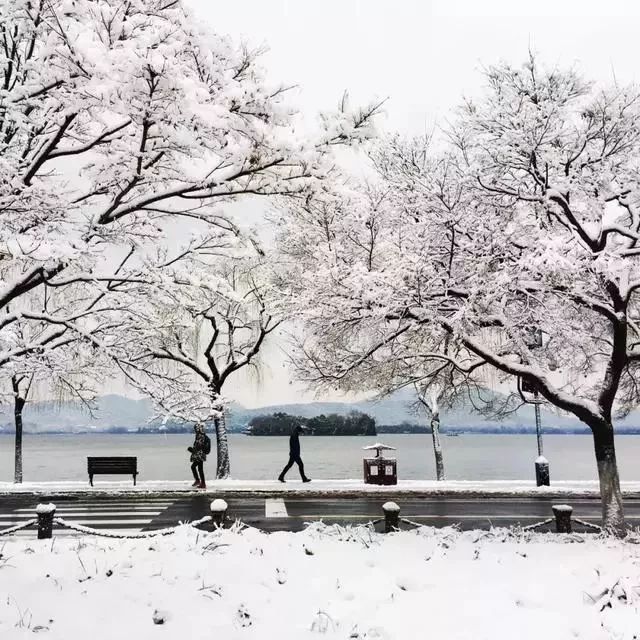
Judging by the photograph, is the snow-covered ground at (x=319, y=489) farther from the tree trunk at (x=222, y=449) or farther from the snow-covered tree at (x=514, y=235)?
the snow-covered tree at (x=514, y=235)

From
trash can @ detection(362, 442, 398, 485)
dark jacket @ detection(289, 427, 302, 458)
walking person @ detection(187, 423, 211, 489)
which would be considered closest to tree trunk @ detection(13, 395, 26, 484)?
walking person @ detection(187, 423, 211, 489)

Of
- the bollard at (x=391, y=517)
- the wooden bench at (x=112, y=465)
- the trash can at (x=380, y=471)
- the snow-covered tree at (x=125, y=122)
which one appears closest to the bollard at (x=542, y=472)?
the trash can at (x=380, y=471)

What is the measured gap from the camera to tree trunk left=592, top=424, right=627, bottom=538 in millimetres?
9789

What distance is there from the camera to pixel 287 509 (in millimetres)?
14703

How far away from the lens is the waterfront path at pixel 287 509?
504 inches

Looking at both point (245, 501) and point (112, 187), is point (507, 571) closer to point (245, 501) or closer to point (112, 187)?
point (112, 187)

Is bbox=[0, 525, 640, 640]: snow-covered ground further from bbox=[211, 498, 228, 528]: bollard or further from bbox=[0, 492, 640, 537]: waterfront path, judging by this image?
bbox=[0, 492, 640, 537]: waterfront path

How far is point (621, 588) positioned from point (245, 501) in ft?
39.9

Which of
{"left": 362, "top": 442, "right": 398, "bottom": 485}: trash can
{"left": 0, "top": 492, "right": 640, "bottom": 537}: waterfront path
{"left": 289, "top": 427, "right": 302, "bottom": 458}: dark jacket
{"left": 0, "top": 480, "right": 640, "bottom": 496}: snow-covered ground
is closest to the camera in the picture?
{"left": 0, "top": 492, "right": 640, "bottom": 537}: waterfront path

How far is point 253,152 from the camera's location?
5.96 m

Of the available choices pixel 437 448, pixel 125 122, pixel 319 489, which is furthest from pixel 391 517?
pixel 437 448

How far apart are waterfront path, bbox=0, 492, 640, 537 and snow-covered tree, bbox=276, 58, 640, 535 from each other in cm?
422

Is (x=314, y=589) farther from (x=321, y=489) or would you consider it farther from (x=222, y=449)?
(x=222, y=449)

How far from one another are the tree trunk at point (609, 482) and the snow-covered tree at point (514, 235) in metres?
0.02
